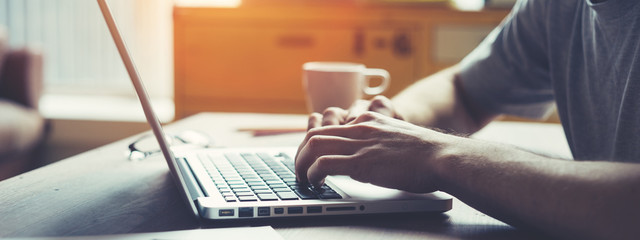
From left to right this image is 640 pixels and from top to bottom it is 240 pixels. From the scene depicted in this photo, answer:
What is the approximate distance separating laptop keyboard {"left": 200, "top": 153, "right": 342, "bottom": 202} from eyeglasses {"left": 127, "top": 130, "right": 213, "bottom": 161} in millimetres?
120

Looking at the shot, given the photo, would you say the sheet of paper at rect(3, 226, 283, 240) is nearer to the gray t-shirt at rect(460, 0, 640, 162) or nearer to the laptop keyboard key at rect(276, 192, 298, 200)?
the laptop keyboard key at rect(276, 192, 298, 200)

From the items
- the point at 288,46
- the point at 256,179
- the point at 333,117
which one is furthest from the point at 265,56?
the point at 256,179

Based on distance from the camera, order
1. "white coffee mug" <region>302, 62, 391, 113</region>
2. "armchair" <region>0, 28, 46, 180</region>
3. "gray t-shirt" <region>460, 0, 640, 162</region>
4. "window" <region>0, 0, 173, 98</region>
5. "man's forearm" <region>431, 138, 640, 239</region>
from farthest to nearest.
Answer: "window" <region>0, 0, 173, 98</region>, "armchair" <region>0, 28, 46, 180</region>, "white coffee mug" <region>302, 62, 391, 113</region>, "gray t-shirt" <region>460, 0, 640, 162</region>, "man's forearm" <region>431, 138, 640, 239</region>

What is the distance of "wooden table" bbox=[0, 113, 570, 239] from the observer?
469mm

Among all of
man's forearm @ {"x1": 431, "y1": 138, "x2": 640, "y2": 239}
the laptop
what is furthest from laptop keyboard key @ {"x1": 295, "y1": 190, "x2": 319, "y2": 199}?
man's forearm @ {"x1": 431, "y1": 138, "x2": 640, "y2": 239}

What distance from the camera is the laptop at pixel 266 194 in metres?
0.48

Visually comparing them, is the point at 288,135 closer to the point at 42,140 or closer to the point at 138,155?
the point at 138,155

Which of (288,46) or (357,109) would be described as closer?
(357,109)

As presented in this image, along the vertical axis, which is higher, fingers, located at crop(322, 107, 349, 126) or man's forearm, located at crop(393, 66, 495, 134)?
fingers, located at crop(322, 107, 349, 126)

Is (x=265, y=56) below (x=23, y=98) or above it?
above

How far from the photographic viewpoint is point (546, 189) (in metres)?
0.46

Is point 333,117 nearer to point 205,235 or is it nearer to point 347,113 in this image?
point 347,113

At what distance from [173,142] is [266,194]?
1.21 ft

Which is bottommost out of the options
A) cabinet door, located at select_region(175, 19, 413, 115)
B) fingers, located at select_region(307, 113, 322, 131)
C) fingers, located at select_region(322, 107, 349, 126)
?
cabinet door, located at select_region(175, 19, 413, 115)
